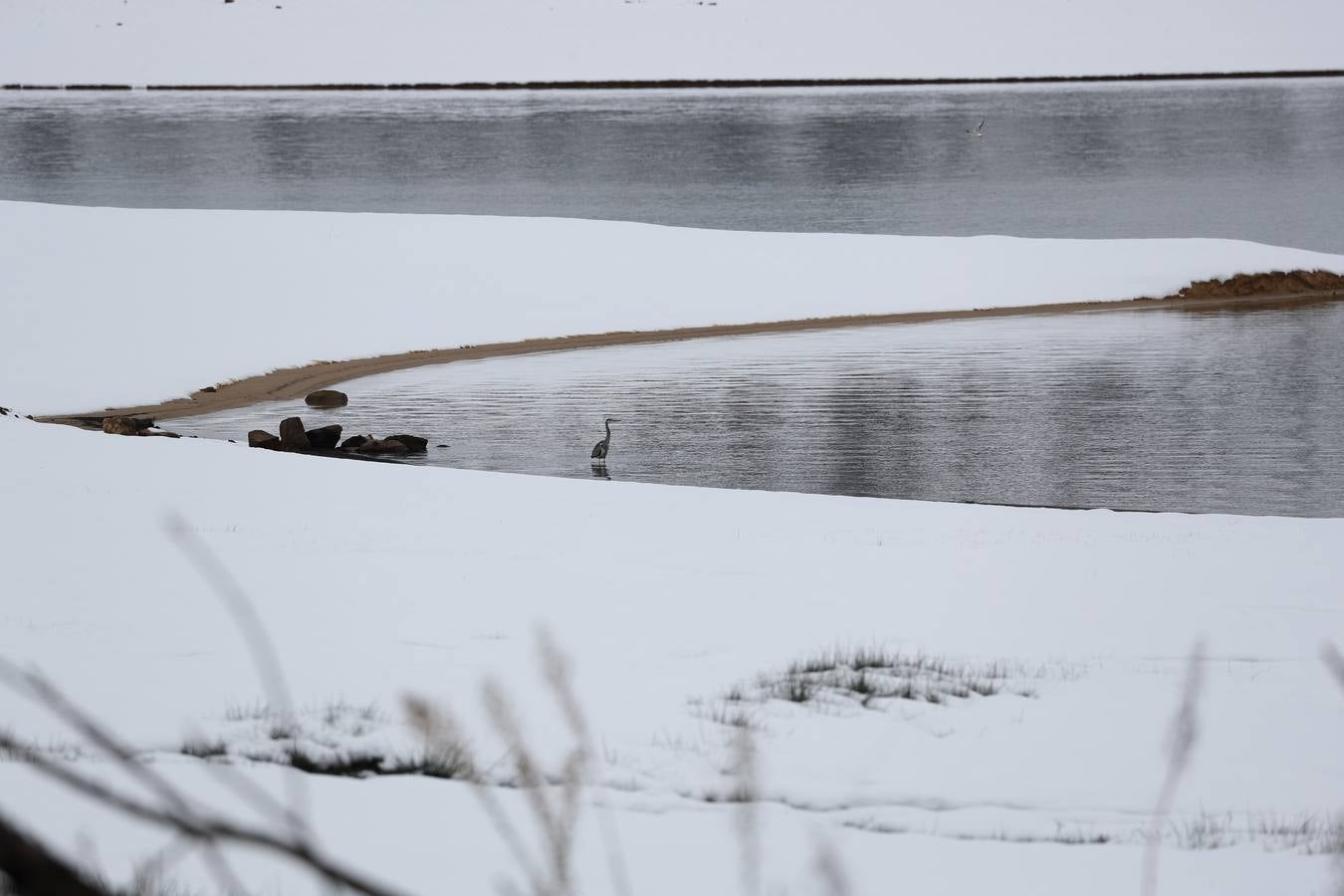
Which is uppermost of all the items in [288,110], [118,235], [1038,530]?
[288,110]

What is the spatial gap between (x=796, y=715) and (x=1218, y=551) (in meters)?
5.24

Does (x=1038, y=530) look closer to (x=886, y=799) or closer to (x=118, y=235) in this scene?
(x=886, y=799)

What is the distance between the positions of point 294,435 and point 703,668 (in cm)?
1104

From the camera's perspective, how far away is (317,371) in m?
22.9

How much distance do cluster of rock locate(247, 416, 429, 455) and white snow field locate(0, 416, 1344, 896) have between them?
492 centimetres

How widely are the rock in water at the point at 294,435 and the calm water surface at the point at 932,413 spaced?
125 cm

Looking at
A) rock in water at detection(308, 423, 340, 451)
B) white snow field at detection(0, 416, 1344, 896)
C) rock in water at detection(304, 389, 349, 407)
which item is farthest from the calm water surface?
white snow field at detection(0, 416, 1344, 896)

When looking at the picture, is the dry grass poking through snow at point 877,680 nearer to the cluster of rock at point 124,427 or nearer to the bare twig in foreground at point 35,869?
the bare twig in foreground at point 35,869

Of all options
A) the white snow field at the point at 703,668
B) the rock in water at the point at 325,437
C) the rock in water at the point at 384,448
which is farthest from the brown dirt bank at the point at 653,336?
the white snow field at the point at 703,668

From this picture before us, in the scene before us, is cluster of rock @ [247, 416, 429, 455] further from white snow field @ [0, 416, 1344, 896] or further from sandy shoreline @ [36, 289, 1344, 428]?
white snow field @ [0, 416, 1344, 896]

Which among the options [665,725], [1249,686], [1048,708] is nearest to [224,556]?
[665,725]

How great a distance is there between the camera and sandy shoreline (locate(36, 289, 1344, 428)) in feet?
65.2

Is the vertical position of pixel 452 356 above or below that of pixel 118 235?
below

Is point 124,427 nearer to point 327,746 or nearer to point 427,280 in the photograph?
point 327,746
